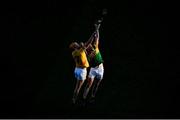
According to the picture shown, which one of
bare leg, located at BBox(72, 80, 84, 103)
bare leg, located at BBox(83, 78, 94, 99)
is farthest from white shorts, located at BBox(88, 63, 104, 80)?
bare leg, located at BBox(72, 80, 84, 103)

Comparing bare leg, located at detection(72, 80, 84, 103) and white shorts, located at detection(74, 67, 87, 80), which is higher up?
white shorts, located at detection(74, 67, 87, 80)

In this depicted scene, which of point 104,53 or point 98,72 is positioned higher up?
point 104,53

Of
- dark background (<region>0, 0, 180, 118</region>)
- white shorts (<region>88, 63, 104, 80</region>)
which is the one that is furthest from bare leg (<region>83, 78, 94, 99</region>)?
dark background (<region>0, 0, 180, 118</region>)

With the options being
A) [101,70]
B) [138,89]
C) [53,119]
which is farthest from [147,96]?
[53,119]

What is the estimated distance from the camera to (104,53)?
1125cm

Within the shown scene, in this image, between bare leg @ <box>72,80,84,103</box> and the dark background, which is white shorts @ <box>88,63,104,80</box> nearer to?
the dark background

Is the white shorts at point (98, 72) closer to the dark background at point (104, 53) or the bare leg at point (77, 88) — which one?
the dark background at point (104, 53)

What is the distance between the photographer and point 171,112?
36.9 ft

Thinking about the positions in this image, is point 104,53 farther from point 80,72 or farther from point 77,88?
point 77,88

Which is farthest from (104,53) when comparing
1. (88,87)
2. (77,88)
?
(77,88)

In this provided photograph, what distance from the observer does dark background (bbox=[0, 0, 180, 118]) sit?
36.8 ft

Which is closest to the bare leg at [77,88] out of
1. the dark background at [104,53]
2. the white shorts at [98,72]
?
the dark background at [104,53]

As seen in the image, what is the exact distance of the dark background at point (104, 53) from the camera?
1122 centimetres

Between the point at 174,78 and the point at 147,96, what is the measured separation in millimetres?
539
